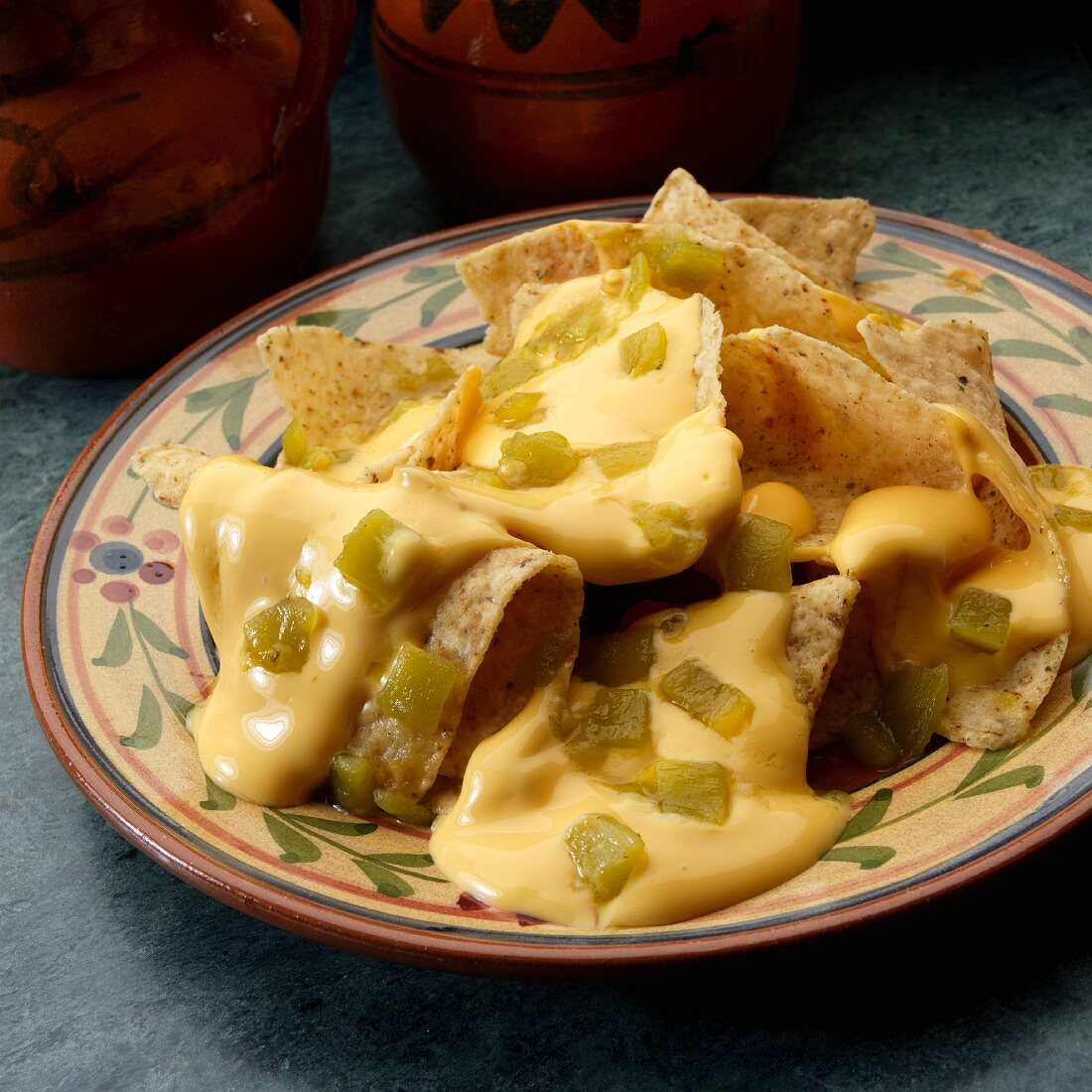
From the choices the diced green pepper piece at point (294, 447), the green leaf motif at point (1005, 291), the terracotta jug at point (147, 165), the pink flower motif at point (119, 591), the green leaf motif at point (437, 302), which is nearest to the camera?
the pink flower motif at point (119, 591)

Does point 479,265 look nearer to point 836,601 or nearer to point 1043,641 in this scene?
point 836,601

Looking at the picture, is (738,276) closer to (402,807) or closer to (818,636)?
(818,636)

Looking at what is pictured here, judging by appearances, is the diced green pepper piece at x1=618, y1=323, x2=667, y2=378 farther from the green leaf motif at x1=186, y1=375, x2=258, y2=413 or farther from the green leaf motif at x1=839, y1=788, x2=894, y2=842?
the green leaf motif at x1=186, y1=375, x2=258, y2=413

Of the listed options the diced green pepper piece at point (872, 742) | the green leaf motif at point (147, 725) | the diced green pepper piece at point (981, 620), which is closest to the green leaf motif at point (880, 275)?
the diced green pepper piece at point (981, 620)

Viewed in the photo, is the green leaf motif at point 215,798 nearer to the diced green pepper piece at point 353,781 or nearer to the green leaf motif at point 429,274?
the diced green pepper piece at point 353,781

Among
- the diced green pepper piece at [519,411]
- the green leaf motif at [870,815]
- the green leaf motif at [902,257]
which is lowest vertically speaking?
the green leaf motif at [870,815]
